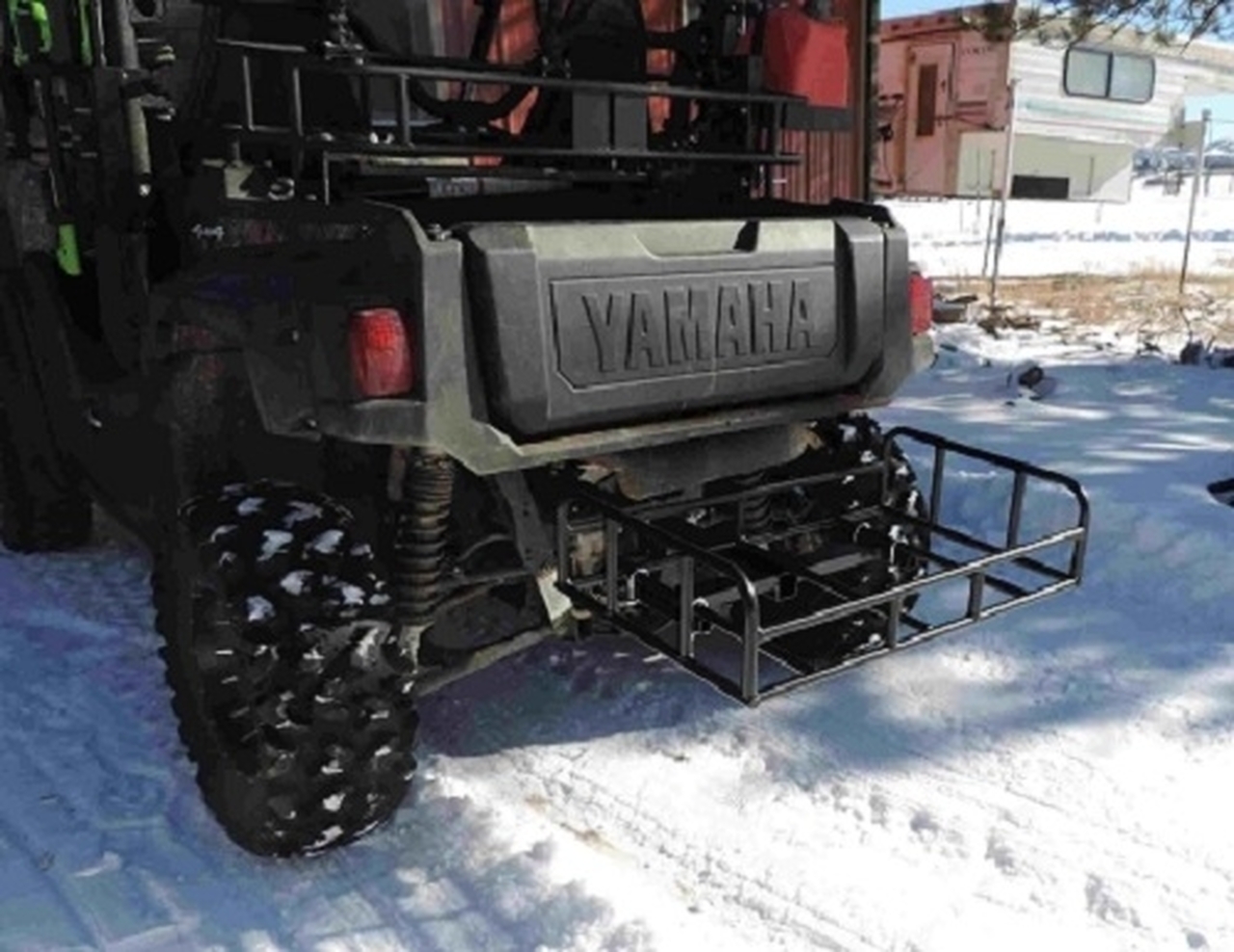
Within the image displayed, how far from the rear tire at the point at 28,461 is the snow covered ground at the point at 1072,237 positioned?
10.2 metres

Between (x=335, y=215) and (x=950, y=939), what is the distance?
1.92 metres

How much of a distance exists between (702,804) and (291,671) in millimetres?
1044

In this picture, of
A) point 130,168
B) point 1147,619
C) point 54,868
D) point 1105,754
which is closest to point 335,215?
point 130,168

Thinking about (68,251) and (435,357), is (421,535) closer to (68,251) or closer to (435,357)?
(435,357)

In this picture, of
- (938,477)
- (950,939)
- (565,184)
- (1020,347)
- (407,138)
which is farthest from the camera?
(1020,347)

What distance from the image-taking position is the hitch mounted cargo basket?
254 cm

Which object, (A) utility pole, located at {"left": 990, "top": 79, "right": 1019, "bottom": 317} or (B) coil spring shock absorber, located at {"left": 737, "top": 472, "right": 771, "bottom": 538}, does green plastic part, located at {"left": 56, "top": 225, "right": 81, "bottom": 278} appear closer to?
(B) coil spring shock absorber, located at {"left": 737, "top": 472, "right": 771, "bottom": 538}

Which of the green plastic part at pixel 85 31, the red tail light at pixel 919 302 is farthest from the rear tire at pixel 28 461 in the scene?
the red tail light at pixel 919 302

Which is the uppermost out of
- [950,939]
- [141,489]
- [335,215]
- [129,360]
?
[335,215]

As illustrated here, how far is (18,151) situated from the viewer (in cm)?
383

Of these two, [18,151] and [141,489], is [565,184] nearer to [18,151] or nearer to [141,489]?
[141,489]

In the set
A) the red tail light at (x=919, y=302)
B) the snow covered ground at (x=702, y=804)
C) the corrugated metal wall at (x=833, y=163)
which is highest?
the corrugated metal wall at (x=833, y=163)

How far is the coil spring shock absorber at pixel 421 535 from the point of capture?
8.58 ft

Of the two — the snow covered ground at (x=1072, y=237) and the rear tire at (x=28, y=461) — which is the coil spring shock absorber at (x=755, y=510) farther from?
the snow covered ground at (x=1072, y=237)
